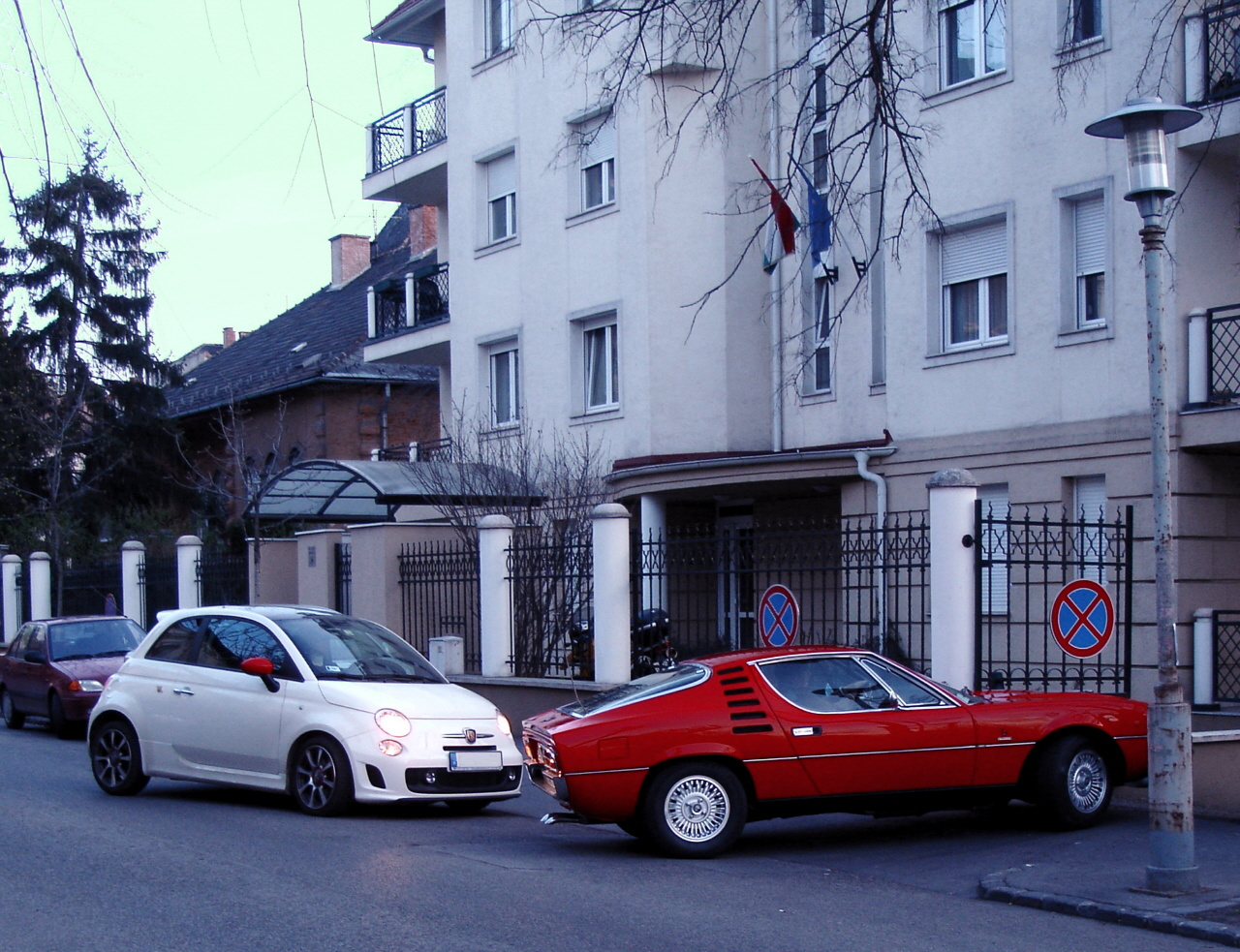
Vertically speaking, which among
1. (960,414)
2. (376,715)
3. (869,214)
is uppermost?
(869,214)

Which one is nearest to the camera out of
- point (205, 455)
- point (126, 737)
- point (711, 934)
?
point (711, 934)

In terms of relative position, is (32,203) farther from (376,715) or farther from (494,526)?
(494,526)

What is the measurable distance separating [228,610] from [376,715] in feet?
7.03

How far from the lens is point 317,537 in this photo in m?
20.9

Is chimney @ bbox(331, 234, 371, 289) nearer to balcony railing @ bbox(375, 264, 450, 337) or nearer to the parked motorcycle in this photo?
balcony railing @ bbox(375, 264, 450, 337)

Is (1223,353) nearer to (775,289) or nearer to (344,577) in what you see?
(775,289)

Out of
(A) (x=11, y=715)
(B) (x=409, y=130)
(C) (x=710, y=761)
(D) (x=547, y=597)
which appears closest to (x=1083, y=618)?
(C) (x=710, y=761)

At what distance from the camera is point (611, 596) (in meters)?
15.9

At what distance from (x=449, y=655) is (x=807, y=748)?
28.4ft

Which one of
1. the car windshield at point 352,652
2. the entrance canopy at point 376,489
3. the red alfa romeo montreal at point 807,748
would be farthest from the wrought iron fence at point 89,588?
the red alfa romeo montreal at point 807,748

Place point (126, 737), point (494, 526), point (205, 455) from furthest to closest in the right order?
1. point (205, 455)
2. point (494, 526)
3. point (126, 737)

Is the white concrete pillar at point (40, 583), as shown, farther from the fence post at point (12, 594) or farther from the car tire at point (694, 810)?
the car tire at point (694, 810)

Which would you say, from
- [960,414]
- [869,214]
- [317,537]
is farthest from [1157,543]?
[317,537]

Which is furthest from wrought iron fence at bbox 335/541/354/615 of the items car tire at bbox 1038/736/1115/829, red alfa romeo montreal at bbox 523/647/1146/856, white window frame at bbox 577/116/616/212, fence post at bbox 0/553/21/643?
fence post at bbox 0/553/21/643
